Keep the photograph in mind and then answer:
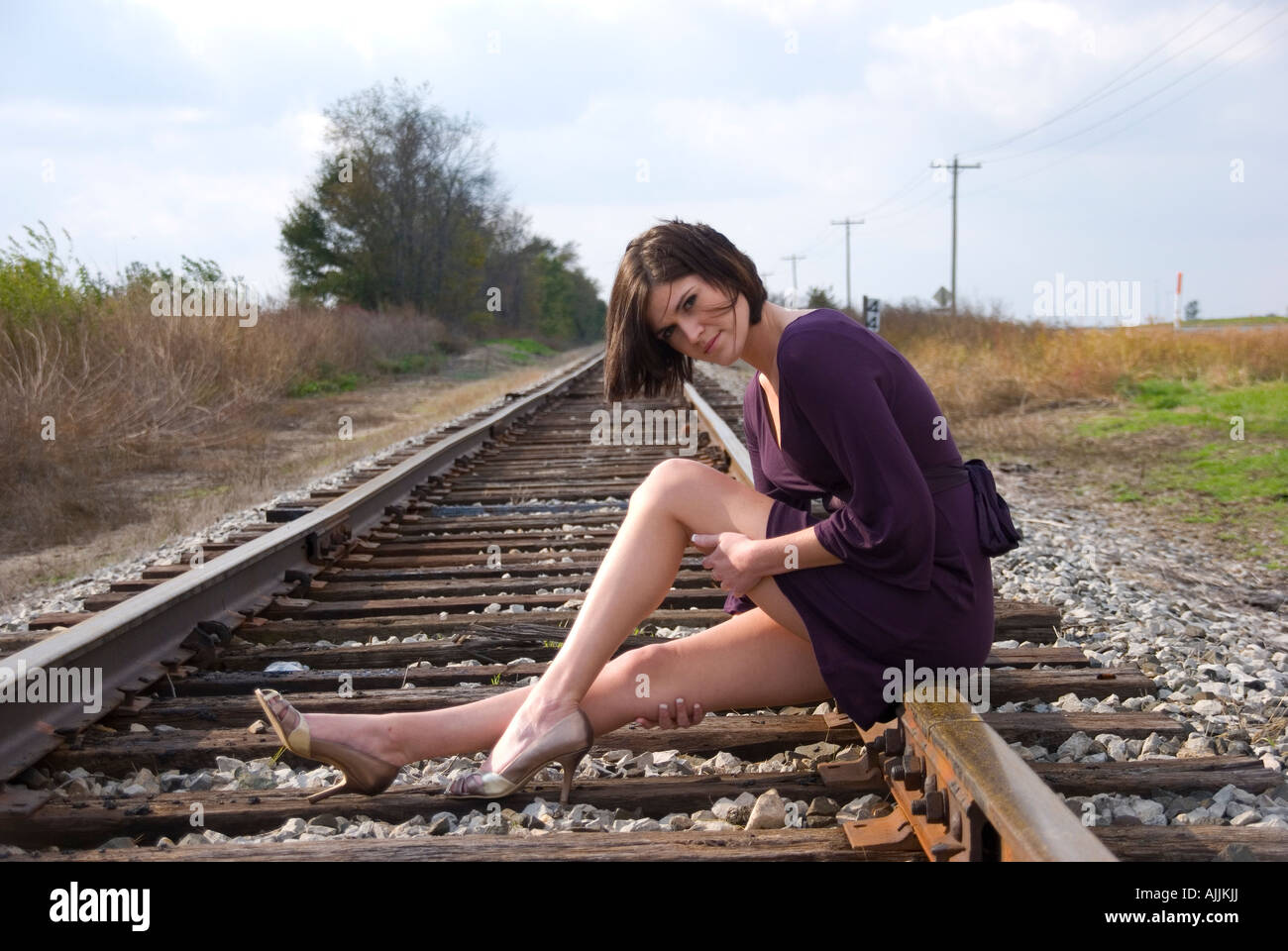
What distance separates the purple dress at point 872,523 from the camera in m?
2.03

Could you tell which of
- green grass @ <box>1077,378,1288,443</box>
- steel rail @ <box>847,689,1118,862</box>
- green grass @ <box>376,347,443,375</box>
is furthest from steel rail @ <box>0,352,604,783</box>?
green grass @ <box>376,347,443,375</box>

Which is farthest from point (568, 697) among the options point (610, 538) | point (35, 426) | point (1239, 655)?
point (35, 426)

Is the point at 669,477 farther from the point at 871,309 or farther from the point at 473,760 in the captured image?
the point at 871,309

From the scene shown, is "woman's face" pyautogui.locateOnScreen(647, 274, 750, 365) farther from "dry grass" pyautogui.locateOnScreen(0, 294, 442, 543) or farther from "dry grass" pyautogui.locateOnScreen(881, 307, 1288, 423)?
"dry grass" pyautogui.locateOnScreen(881, 307, 1288, 423)

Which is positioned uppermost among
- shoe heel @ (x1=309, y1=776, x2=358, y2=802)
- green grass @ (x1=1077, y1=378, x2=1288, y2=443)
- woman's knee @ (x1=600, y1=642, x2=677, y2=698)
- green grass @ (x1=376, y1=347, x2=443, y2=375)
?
green grass @ (x1=376, y1=347, x2=443, y2=375)

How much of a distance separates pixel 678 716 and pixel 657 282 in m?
0.88

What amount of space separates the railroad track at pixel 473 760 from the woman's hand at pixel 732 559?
353mm

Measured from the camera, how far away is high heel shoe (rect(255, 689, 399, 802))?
2.10 meters

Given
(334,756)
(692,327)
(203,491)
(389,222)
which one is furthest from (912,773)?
(389,222)

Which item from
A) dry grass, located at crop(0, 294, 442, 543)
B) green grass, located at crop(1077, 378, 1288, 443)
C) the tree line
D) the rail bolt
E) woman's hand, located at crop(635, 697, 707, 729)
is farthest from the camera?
the tree line

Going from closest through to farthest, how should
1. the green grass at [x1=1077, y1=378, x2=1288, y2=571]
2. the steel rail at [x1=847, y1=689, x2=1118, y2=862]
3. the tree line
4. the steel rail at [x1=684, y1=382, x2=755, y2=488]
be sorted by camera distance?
the steel rail at [x1=847, y1=689, x2=1118, y2=862], the steel rail at [x1=684, y1=382, x2=755, y2=488], the green grass at [x1=1077, y1=378, x2=1288, y2=571], the tree line

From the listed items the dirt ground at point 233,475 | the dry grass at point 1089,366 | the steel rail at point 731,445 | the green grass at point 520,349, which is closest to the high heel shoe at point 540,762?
the steel rail at point 731,445

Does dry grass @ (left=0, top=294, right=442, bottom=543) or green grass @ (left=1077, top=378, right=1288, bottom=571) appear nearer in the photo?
green grass @ (left=1077, top=378, right=1288, bottom=571)
